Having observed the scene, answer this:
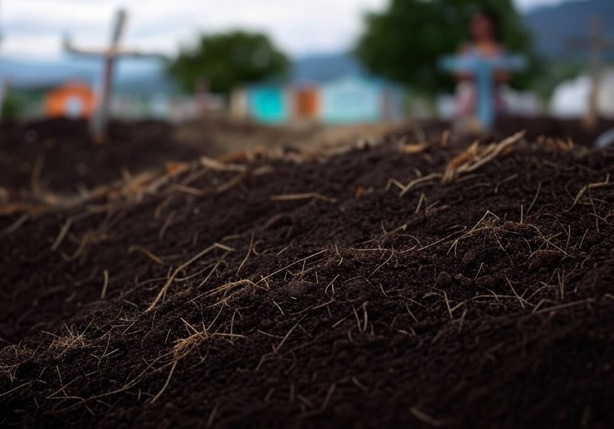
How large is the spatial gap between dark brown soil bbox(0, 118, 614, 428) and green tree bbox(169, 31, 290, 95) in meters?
48.4

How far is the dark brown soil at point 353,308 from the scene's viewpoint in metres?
1.89

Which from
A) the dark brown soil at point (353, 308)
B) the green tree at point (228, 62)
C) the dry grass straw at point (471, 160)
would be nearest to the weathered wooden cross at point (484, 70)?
the dark brown soil at point (353, 308)

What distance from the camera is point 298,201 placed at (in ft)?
11.4

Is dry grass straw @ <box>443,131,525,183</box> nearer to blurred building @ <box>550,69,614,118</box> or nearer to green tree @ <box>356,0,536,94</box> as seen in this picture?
blurred building @ <box>550,69,614,118</box>

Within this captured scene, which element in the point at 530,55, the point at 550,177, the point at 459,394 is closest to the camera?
the point at 459,394

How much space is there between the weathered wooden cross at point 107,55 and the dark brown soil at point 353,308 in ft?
24.1

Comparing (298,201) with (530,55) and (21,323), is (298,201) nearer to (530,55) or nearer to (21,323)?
(21,323)

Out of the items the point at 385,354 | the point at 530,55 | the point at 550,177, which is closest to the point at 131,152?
the point at 550,177

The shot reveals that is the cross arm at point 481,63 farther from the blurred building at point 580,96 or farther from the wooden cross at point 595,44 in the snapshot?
the blurred building at point 580,96

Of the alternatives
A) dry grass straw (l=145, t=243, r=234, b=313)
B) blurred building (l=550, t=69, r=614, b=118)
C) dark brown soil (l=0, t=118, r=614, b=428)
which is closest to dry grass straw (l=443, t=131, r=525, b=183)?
dark brown soil (l=0, t=118, r=614, b=428)

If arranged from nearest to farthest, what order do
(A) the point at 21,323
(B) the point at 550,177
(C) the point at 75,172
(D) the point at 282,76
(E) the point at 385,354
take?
(E) the point at 385,354, (B) the point at 550,177, (A) the point at 21,323, (C) the point at 75,172, (D) the point at 282,76

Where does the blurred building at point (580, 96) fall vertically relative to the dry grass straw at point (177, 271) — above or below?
below

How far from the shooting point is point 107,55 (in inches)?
420

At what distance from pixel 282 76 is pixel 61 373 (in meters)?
53.9
